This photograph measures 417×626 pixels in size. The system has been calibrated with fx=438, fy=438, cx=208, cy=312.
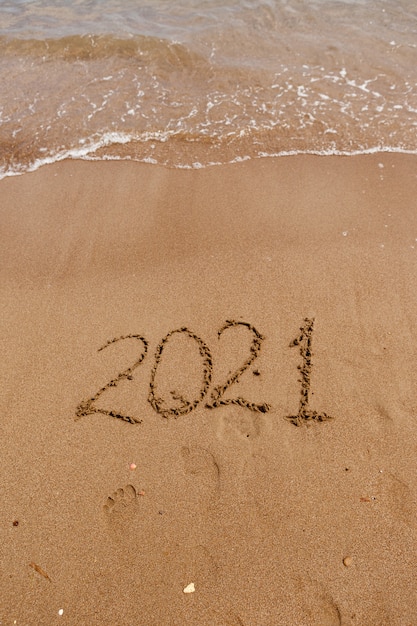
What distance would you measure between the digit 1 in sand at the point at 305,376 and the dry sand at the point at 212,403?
22 mm

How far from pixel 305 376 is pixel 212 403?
652 mm

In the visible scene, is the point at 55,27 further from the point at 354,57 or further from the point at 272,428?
the point at 272,428

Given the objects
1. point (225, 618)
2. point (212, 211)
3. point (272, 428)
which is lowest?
point (225, 618)

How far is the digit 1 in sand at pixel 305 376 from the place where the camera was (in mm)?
2732

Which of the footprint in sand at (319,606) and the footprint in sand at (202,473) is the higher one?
the footprint in sand at (202,473)

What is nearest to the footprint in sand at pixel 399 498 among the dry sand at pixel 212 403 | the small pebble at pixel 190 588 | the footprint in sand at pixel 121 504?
the dry sand at pixel 212 403

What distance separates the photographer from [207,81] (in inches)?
242

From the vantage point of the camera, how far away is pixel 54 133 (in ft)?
17.7

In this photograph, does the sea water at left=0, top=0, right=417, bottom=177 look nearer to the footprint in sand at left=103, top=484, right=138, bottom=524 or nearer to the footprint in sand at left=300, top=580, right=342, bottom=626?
the footprint in sand at left=103, top=484, right=138, bottom=524

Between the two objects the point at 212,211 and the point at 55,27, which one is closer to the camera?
the point at 212,211

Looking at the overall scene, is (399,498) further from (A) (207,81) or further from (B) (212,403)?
(A) (207,81)

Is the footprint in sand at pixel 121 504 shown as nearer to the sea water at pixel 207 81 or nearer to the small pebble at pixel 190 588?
the small pebble at pixel 190 588

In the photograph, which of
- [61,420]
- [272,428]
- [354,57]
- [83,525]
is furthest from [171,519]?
[354,57]

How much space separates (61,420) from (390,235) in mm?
3001
